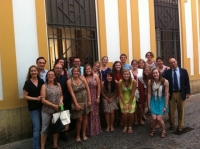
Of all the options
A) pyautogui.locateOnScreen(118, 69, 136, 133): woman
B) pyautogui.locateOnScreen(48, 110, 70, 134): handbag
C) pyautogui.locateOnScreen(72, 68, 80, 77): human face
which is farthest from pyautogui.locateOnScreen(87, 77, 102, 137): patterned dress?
pyautogui.locateOnScreen(48, 110, 70, 134): handbag

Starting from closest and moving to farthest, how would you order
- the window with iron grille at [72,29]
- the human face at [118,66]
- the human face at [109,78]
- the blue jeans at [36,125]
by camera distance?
the blue jeans at [36,125]
the human face at [109,78]
the human face at [118,66]
the window with iron grille at [72,29]

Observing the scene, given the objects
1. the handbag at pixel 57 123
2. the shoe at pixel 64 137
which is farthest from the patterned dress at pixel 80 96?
the shoe at pixel 64 137

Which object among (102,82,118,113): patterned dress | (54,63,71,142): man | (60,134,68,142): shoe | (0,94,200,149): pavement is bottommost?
(0,94,200,149): pavement

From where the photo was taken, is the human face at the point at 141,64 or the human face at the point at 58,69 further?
the human face at the point at 141,64

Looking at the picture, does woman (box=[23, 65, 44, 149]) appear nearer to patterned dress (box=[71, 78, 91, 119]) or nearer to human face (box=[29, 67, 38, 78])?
human face (box=[29, 67, 38, 78])

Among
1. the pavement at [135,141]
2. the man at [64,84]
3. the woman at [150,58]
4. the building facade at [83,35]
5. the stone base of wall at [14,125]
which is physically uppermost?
the building facade at [83,35]

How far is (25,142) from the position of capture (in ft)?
15.9

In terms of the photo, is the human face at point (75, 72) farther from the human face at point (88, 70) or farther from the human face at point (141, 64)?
the human face at point (141, 64)

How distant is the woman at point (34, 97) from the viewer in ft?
13.6

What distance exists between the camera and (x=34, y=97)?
4.18 meters

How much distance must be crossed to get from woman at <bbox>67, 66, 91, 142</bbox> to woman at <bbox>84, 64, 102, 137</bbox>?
23cm

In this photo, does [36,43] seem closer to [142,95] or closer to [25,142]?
[25,142]

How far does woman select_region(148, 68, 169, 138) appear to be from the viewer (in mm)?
4824

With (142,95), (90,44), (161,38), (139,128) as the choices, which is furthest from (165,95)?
(161,38)
